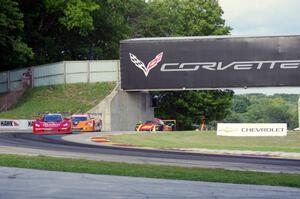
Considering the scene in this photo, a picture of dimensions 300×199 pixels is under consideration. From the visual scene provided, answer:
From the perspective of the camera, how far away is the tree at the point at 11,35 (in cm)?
5412

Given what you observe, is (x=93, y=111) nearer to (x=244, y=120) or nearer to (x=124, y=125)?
(x=124, y=125)

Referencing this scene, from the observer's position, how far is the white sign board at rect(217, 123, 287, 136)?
3394cm

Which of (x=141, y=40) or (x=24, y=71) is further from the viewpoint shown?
(x=24, y=71)

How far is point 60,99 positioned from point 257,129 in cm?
2153

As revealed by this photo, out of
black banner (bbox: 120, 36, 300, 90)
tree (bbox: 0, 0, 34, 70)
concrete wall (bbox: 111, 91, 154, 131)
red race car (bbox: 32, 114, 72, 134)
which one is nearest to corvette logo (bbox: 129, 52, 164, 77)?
black banner (bbox: 120, 36, 300, 90)

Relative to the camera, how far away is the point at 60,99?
50812 mm

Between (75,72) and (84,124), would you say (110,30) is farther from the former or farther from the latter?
(84,124)

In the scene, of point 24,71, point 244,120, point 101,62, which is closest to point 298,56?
point 101,62

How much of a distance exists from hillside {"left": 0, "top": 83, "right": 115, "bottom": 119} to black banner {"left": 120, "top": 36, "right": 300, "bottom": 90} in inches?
98.1

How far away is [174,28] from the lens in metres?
71.2

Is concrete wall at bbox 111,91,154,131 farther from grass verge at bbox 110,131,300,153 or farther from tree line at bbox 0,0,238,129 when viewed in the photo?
grass verge at bbox 110,131,300,153

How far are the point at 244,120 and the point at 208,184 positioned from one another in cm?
15066

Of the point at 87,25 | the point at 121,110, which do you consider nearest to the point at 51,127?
the point at 121,110

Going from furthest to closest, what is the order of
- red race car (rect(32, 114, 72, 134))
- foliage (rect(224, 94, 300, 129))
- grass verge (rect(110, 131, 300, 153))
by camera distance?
foliage (rect(224, 94, 300, 129))
red race car (rect(32, 114, 72, 134))
grass verge (rect(110, 131, 300, 153))
